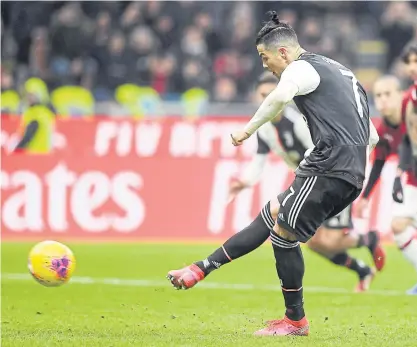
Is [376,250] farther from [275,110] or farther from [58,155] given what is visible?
[58,155]

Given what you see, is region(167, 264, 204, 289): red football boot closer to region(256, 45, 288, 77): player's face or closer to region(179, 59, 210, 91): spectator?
region(256, 45, 288, 77): player's face

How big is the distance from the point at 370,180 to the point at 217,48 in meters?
11.8

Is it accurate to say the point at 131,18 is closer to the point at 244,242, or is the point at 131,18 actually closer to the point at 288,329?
the point at 244,242

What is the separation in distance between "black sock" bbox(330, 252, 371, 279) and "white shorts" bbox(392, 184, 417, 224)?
28.2 inches

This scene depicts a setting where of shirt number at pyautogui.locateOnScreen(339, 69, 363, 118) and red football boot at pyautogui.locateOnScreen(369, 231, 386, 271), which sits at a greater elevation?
shirt number at pyautogui.locateOnScreen(339, 69, 363, 118)

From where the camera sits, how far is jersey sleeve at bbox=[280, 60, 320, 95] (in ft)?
25.0

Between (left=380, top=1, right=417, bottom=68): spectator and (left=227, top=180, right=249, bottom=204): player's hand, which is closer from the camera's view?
(left=227, top=180, right=249, bottom=204): player's hand

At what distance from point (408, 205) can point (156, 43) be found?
40.2ft

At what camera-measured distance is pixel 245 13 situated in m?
23.2

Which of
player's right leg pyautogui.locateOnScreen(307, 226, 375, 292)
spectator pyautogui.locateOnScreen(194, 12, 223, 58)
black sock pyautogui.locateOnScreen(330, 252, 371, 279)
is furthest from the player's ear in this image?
spectator pyautogui.locateOnScreen(194, 12, 223, 58)

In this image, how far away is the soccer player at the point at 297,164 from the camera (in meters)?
11.1

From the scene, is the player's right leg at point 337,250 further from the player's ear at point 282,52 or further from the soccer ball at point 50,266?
the player's ear at point 282,52

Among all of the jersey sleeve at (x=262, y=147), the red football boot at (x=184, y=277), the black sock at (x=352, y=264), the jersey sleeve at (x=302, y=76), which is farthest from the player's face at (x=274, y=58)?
the black sock at (x=352, y=264)

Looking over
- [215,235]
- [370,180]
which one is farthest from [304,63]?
[215,235]
